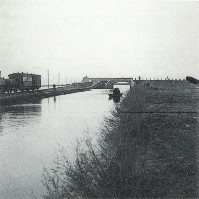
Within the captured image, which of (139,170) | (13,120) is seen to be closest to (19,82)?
(13,120)

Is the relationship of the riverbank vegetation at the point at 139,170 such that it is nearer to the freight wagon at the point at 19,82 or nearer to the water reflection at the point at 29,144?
the water reflection at the point at 29,144

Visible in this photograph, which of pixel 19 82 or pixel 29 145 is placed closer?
pixel 29 145

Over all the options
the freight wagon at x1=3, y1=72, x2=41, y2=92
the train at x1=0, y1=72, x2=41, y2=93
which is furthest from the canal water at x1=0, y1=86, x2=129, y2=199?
the freight wagon at x1=3, y1=72, x2=41, y2=92

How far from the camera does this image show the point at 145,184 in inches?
312

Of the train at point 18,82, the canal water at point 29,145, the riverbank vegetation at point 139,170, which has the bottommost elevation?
the canal water at point 29,145

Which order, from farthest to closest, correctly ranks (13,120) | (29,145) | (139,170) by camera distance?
(13,120) < (29,145) < (139,170)

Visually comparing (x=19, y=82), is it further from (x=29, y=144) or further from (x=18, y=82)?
(x=29, y=144)

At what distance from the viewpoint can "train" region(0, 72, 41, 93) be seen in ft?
202

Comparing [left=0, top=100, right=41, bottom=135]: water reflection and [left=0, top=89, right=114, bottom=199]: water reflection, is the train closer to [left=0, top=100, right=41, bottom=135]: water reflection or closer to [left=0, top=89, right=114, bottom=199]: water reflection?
[left=0, top=100, right=41, bottom=135]: water reflection

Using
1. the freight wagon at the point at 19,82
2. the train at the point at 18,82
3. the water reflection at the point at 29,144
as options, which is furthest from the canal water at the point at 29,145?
the freight wagon at the point at 19,82

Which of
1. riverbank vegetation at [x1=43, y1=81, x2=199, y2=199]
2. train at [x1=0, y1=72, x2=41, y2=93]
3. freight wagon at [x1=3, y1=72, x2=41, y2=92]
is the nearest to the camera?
riverbank vegetation at [x1=43, y1=81, x2=199, y2=199]

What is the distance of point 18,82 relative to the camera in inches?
2581

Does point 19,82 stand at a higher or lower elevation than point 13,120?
higher

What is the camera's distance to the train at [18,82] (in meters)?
61.4
